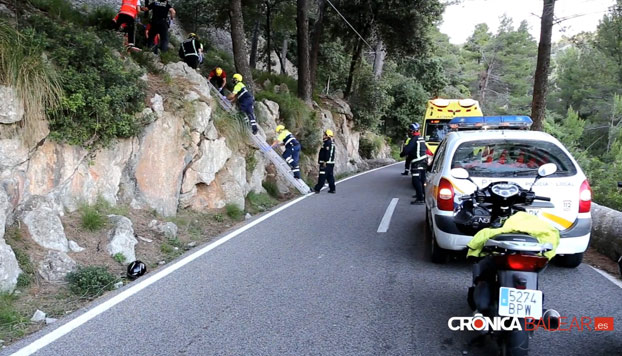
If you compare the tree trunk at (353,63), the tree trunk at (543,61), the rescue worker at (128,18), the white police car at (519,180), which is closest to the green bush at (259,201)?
the rescue worker at (128,18)

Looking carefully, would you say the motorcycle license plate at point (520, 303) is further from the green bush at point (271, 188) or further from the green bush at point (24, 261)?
the green bush at point (271, 188)

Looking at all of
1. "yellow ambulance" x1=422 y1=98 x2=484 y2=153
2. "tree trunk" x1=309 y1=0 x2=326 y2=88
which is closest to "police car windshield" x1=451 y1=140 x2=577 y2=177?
"yellow ambulance" x1=422 y1=98 x2=484 y2=153

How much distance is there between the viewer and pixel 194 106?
9.17m

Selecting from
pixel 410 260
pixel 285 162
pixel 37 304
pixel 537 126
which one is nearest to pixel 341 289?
pixel 410 260

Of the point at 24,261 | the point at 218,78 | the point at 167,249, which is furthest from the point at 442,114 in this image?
the point at 24,261

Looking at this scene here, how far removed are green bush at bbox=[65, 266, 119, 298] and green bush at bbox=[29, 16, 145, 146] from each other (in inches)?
84.3

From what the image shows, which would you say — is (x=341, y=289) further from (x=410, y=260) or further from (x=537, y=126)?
(x=537, y=126)

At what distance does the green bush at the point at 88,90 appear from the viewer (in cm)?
641

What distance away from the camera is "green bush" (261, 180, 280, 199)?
480 inches

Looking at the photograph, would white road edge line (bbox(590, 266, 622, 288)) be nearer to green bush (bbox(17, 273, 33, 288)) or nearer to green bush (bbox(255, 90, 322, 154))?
green bush (bbox(17, 273, 33, 288))

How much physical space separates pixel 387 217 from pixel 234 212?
312 centimetres

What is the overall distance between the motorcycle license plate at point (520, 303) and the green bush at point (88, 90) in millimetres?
5925

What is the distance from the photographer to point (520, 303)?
312 cm

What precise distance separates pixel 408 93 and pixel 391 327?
3398 centimetres
